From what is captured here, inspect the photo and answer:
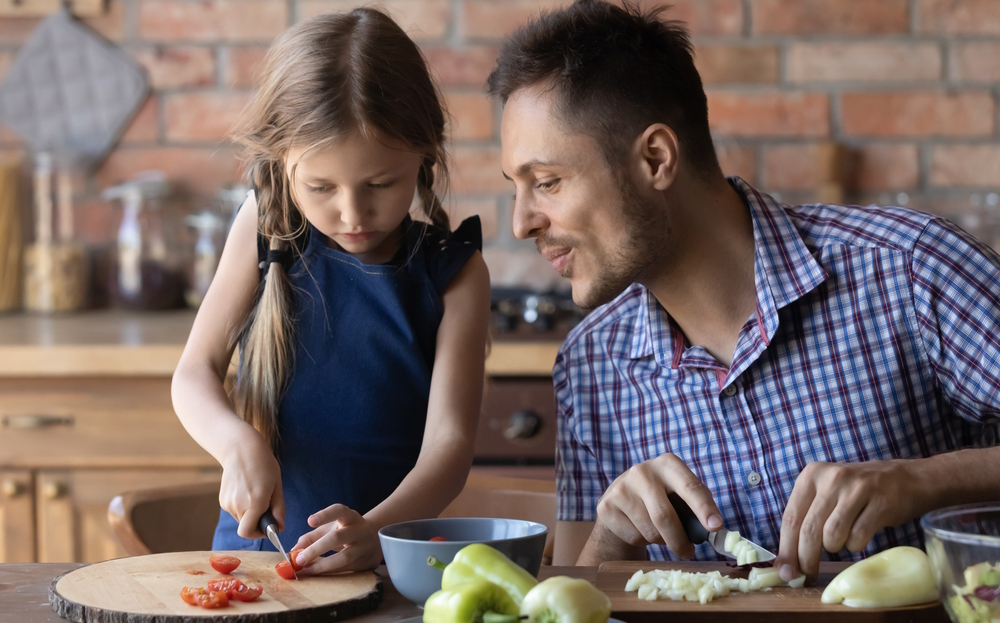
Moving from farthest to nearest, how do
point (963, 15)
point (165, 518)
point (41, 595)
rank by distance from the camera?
1. point (963, 15)
2. point (165, 518)
3. point (41, 595)

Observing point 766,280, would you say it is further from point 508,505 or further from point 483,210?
point 483,210

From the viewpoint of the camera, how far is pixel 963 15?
7.93ft

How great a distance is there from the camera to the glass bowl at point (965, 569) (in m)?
0.60

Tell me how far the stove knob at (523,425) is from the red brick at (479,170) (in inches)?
29.8

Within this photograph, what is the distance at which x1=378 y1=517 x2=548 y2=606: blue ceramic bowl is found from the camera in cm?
76

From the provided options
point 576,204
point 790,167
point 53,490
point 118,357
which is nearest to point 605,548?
point 576,204

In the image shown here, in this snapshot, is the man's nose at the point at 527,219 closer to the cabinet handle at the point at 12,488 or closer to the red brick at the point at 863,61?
the cabinet handle at the point at 12,488

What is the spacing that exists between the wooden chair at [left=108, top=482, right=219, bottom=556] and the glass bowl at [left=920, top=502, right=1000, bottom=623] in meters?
0.93

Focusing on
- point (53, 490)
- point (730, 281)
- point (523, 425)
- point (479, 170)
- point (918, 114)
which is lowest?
point (53, 490)

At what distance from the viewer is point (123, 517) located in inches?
48.3

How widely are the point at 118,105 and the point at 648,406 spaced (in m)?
1.86

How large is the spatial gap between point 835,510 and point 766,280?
386 millimetres

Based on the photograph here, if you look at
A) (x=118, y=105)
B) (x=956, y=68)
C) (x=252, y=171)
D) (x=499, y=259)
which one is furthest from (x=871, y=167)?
(x=118, y=105)

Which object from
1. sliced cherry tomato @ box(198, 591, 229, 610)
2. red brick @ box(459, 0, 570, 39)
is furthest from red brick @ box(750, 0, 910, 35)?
sliced cherry tomato @ box(198, 591, 229, 610)
